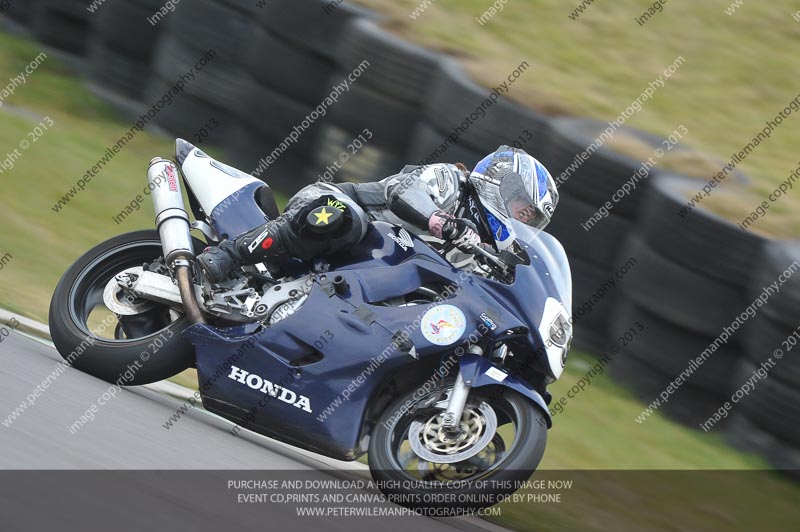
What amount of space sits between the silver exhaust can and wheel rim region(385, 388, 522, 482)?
4.66 feet

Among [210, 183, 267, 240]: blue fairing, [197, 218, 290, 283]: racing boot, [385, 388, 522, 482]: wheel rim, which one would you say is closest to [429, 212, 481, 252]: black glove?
[385, 388, 522, 482]: wheel rim

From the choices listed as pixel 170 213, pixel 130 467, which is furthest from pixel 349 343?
pixel 170 213

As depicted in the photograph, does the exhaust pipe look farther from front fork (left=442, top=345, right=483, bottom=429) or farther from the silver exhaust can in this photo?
front fork (left=442, top=345, right=483, bottom=429)

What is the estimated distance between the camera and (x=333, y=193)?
17.0 ft

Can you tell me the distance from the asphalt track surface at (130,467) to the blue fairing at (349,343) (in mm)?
216

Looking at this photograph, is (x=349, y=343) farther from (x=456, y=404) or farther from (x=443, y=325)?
(x=456, y=404)

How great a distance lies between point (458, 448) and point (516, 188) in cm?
120

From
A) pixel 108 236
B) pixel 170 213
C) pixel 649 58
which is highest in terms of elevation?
pixel 170 213

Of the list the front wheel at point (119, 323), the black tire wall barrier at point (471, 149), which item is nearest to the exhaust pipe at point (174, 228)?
the front wheel at point (119, 323)

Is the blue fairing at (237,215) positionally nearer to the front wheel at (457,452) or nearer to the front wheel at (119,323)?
the front wheel at (119,323)

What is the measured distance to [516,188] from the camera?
4852 millimetres

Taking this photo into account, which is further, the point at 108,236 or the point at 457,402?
the point at 108,236

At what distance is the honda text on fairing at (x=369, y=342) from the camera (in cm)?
445

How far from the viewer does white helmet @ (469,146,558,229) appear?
191 inches
